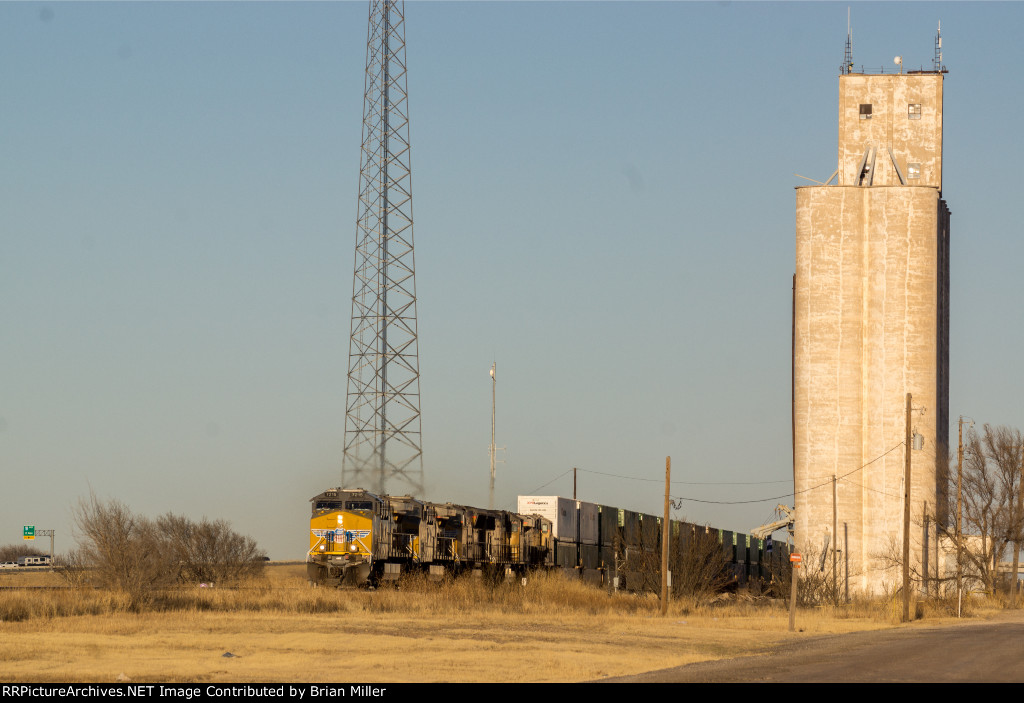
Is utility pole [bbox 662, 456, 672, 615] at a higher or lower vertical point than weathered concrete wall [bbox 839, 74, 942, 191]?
lower

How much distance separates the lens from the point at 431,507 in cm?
4788

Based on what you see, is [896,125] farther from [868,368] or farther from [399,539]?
[399,539]

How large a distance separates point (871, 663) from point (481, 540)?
27989 mm

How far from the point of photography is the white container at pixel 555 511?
58.9 meters

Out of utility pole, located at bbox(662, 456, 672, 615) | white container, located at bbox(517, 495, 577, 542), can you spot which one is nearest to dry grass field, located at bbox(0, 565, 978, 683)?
utility pole, located at bbox(662, 456, 672, 615)

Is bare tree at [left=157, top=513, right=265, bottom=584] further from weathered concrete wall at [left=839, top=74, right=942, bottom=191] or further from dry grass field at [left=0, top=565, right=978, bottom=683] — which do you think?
weathered concrete wall at [left=839, top=74, right=942, bottom=191]

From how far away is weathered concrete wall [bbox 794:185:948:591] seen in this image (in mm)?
78875

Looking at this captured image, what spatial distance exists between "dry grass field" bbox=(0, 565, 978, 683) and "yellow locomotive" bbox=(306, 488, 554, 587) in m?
1.74

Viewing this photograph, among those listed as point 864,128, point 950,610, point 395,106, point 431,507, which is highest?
point 864,128

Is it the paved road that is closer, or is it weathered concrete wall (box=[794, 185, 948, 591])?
the paved road

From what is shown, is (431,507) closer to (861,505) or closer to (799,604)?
(799,604)

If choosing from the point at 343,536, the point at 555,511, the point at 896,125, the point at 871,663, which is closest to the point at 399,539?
the point at 343,536
